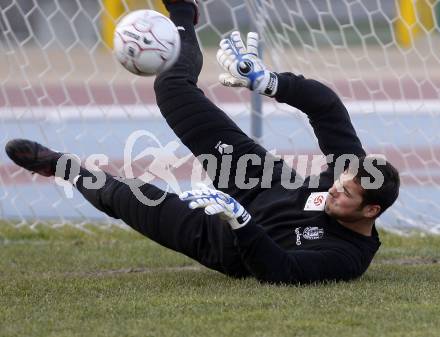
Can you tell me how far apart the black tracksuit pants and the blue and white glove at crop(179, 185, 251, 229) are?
1.22ft

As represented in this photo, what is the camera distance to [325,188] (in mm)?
5941

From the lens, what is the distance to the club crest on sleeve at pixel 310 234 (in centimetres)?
571

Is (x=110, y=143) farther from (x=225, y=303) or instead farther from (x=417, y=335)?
(x=417, y=335)

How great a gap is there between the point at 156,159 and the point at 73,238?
122 centimetres

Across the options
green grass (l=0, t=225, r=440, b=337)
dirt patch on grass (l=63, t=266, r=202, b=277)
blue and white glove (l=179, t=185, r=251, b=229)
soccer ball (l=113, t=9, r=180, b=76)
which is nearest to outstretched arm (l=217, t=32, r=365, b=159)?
soccer ball (l=113, t=9, r=180, b=76)

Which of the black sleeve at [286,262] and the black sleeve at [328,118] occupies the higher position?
the black sleeve at [328,118]

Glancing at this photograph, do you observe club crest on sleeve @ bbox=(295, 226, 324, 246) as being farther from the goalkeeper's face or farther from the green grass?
the green grass

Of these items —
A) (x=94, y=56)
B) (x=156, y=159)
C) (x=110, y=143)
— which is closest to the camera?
(x=156, y=159)

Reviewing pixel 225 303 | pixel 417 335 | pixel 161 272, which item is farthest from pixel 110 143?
pixel 417 335

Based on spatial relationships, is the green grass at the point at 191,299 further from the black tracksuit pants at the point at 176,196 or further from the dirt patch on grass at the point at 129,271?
the black tracksuit pants at the point at 176,196

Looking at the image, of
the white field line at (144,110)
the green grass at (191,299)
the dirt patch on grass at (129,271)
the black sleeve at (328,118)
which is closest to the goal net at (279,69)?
the white field line at (144,110)

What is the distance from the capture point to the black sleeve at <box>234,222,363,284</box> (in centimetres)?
536

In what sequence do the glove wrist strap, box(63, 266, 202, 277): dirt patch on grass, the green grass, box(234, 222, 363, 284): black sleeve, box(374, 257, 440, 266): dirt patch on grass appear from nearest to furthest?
the green grass
box(234, 222, 363, 284): black sleeve
the glove wrist strap
box(63, 266, 202, 277): dirt patch on grass
box(374, 257, 440, 266): dirt patch on grass

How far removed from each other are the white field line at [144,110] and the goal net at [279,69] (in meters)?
0.02
